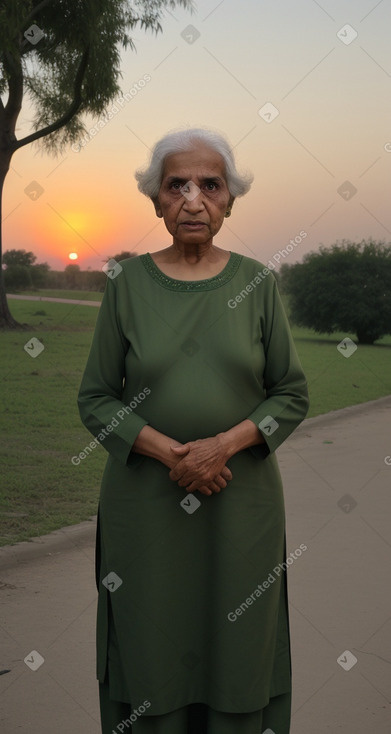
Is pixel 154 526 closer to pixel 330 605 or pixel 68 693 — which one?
pixel 68 693

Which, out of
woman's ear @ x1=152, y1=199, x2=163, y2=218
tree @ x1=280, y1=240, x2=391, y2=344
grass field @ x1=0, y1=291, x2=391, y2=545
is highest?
tree @ x1=280, y1=240, x2=391, y2=344

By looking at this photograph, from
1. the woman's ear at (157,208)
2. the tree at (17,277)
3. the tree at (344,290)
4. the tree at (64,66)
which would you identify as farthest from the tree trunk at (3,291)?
the woman's ear at (157,208)

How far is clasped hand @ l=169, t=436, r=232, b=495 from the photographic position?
2488 mm

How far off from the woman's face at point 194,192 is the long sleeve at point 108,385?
23cm

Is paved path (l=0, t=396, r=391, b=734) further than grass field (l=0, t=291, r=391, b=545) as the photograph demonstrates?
No

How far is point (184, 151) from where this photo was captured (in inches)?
103

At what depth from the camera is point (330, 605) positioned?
198 inches

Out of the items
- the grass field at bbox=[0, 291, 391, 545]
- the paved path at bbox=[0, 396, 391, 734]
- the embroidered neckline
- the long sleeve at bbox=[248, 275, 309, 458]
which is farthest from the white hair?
the grass field at bbox=[0, 291, 391, 545]

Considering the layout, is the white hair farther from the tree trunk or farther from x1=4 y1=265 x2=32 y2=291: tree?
x1=4 y1=265 x2=32 y2=291: tree

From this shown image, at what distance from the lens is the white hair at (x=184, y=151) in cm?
262

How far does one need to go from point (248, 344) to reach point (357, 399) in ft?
45.1

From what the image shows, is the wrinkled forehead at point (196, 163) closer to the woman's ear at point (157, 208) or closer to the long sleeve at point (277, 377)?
the woman's ear at point (157, 208)

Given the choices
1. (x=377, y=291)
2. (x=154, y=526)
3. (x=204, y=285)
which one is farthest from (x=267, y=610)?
(x=377, y=291)

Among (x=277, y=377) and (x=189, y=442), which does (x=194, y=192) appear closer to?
(x=277, y=377)
